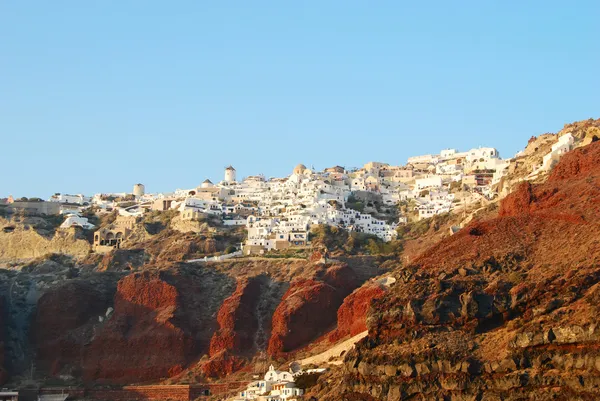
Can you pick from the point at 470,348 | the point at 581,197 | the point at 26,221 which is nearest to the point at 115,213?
the point at 26,221

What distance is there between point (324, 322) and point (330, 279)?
4270 mm

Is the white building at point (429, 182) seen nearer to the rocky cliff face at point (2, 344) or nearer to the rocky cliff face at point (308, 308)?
the rocky cliff face at point (308, 308)

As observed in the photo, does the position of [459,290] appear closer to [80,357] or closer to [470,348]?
[470,348]

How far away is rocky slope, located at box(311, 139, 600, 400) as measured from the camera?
55719 mm

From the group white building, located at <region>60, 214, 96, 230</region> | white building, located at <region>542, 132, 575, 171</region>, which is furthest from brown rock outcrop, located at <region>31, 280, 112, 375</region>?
white building, located at <region>542, 132, 575, 171</region>

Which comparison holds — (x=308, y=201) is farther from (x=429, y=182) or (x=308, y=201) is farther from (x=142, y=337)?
(x=142, y=337)

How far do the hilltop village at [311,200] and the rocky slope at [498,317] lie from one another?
1060 inches

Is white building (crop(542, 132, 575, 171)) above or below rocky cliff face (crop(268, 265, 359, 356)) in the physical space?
above

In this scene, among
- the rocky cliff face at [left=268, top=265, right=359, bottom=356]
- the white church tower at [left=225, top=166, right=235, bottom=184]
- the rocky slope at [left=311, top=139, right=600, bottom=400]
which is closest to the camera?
the rocky slope at [left=311, top=139, right=600, bottom=400]

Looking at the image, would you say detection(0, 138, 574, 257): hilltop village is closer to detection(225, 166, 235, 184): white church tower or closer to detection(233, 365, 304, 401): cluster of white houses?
detection(225, 166, 235, 184): white church tower

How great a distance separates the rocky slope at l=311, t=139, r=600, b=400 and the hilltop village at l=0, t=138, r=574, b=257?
2691cm

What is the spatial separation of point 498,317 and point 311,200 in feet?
181

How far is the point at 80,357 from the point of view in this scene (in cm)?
9175

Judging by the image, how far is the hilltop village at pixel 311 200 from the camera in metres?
109
